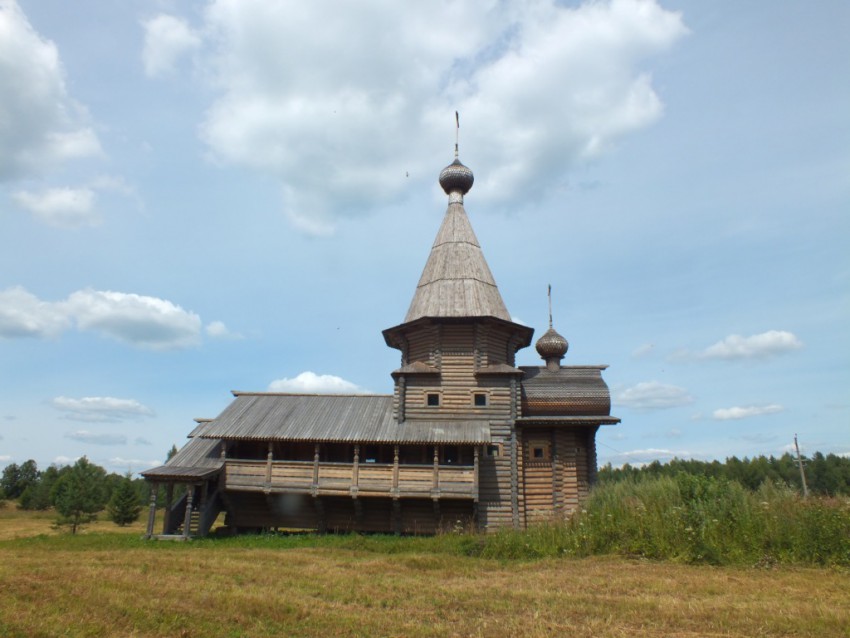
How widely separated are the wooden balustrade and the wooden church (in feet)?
0.11

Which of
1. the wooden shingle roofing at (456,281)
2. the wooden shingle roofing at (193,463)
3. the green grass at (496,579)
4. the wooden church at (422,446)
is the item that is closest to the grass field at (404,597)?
the green grass at (496,579)

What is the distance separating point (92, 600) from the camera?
7301 millimetres

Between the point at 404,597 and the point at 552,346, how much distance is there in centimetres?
1421

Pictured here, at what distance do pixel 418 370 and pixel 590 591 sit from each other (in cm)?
1106

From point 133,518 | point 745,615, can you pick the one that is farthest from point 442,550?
point 133,518

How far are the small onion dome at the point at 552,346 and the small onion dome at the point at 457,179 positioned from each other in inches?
307

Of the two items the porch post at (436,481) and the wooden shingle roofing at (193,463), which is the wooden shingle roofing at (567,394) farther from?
the wooden shingle roofing at (193,463)

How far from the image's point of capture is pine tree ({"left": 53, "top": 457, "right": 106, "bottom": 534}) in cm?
2477

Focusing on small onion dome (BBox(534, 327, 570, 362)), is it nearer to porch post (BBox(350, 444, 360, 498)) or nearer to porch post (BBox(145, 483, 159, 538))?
porch post (BBox(350, 444, 360, 498))

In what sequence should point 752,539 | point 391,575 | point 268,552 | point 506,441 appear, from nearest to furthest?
point 391,575 < point 752,539 < point 268,552 < point 506,441

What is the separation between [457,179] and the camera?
24.7 m

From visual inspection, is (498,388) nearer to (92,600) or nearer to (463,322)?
(463,322)

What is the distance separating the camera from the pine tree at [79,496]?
81.3ft

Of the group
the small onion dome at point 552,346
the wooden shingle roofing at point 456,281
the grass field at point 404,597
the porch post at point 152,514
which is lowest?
the grass field at point 404,597
